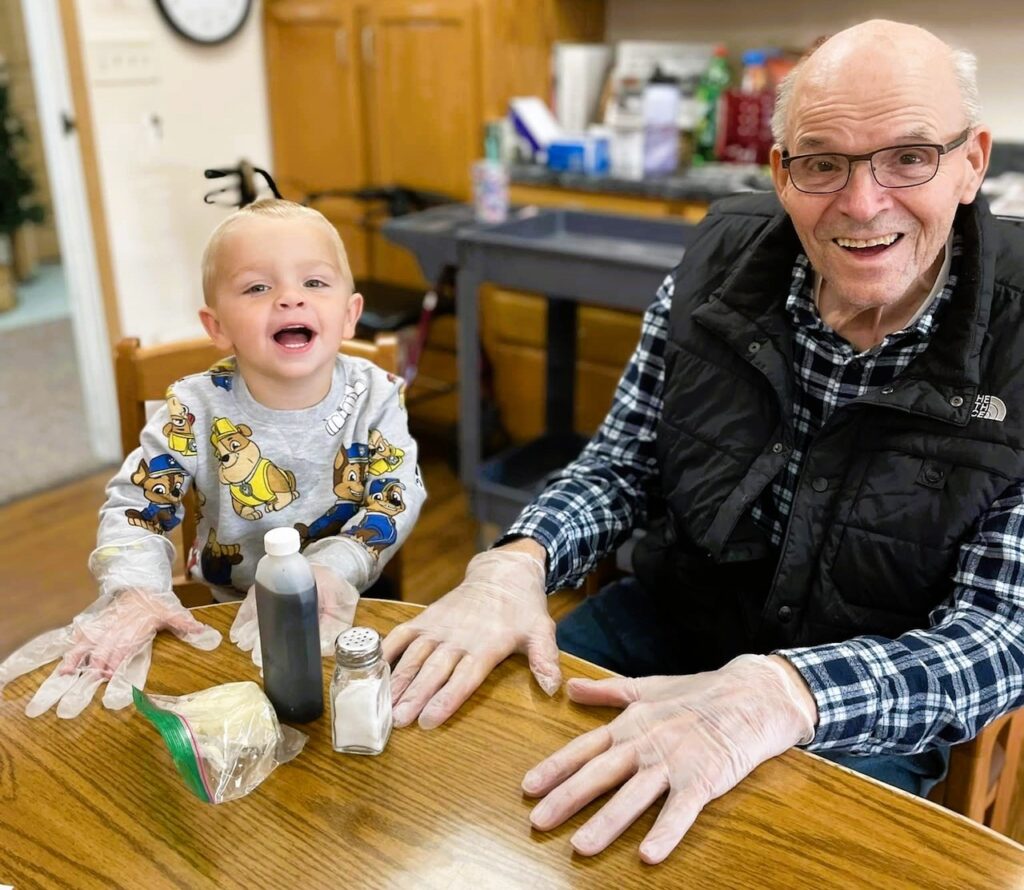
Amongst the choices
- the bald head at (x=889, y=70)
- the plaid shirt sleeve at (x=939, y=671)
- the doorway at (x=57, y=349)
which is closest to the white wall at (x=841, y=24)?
the bald head at (x=889, y=70)

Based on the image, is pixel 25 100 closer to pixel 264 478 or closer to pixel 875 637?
pixel 264 478

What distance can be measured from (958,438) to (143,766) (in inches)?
34.6

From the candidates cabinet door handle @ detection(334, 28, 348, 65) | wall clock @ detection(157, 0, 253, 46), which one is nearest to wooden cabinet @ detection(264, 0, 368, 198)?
cabinet door handle @ detection(334, 28, 348, 65)

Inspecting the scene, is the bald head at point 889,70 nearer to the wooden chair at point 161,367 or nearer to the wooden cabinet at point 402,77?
the wooden chair at point 161,367

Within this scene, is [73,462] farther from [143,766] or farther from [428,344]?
[143,766]

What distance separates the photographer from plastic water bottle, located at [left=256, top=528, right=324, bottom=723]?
32.7 inches

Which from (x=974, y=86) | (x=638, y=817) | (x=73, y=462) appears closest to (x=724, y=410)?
(x=974, y=86)

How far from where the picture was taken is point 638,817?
2.63ft

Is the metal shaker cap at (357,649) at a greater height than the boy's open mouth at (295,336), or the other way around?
the boy's open mouth at (295,336)

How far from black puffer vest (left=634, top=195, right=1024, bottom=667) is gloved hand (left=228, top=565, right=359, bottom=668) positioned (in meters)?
0.45

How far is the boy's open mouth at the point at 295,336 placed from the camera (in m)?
1.13

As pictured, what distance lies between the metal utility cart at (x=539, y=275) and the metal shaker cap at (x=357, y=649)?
1651 millimetres

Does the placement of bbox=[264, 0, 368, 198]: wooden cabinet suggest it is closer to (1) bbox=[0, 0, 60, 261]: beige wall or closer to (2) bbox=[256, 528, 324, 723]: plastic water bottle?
(1) bbox=[0, 0, 60, 261]: beige wall

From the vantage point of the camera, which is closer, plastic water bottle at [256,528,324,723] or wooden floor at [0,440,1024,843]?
plastic water bottle at [256,528,324,723]
